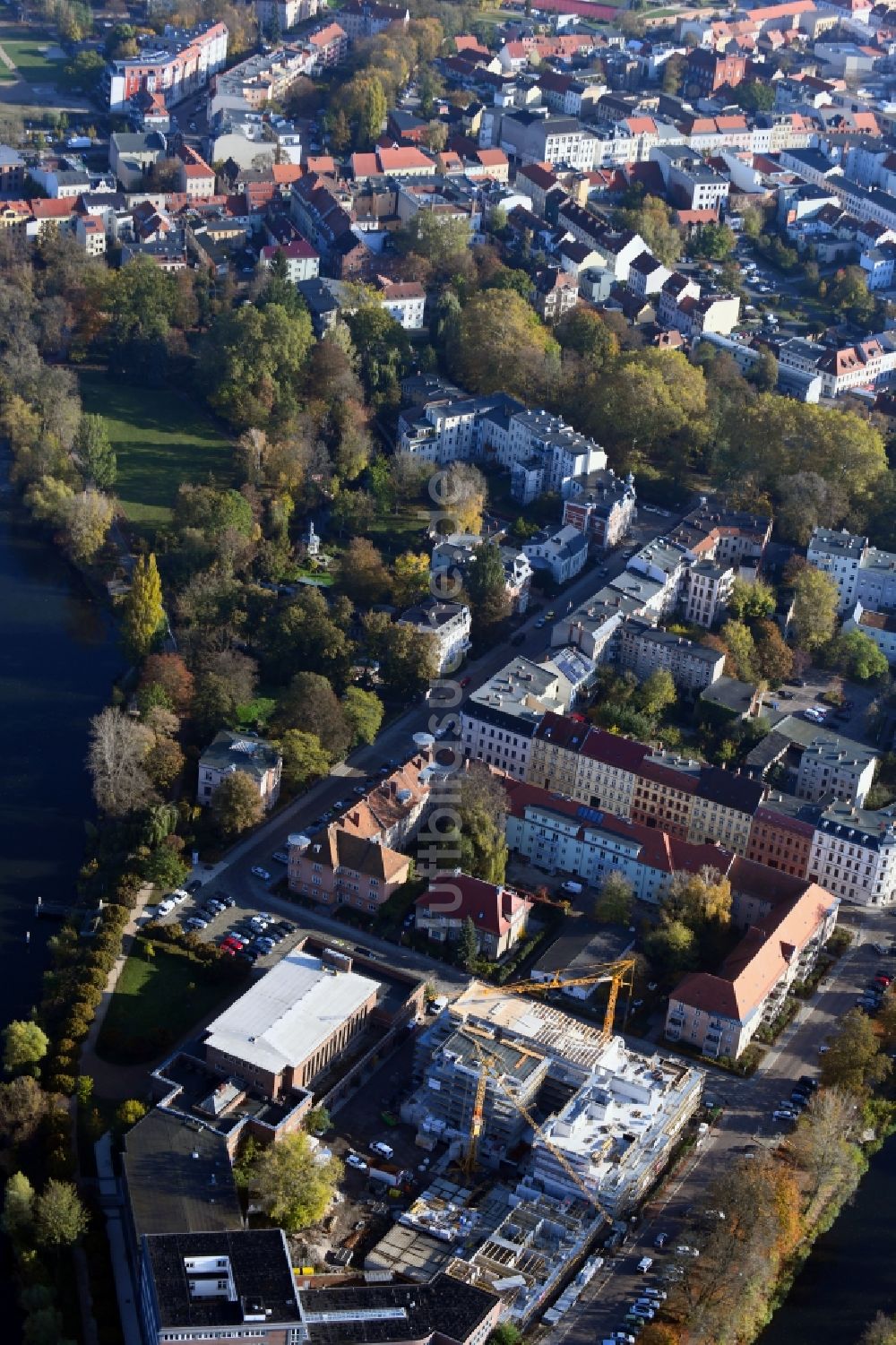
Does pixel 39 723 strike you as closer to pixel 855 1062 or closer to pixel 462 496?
pixel 462 496

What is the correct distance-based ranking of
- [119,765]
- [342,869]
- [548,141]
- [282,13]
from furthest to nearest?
[282,13]
[548,141]
[119,765]
[342,869]

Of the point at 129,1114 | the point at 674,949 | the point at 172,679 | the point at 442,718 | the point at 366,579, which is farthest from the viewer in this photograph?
the point at 366,579

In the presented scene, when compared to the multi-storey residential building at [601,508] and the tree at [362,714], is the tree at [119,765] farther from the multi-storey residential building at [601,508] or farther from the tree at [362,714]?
the multi-storey residential building at [601,508]

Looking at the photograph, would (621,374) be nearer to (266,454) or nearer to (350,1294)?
(266,454)

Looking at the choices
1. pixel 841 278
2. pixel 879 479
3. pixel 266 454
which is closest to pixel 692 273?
pixel 841 278

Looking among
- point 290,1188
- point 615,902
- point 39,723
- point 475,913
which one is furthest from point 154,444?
point 290,1188

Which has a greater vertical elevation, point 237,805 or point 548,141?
point 548,141
